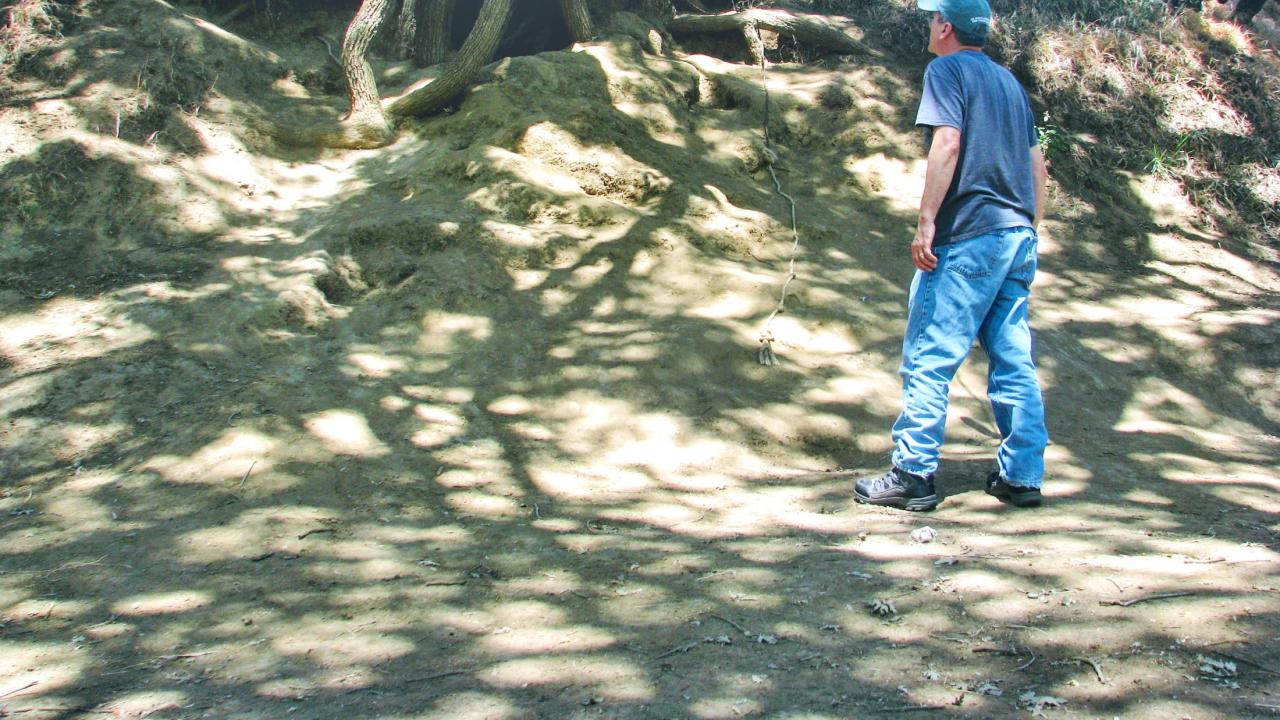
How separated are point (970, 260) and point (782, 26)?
5903mm

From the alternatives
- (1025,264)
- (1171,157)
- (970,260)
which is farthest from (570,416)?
(1171,157)

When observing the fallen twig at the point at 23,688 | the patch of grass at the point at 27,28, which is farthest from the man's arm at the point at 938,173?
the patch of grass at the point at 27,28

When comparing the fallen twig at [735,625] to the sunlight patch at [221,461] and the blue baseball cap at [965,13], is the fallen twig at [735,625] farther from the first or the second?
the blue baseball cap at [965,13]

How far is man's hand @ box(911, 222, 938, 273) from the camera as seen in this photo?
3318 mm

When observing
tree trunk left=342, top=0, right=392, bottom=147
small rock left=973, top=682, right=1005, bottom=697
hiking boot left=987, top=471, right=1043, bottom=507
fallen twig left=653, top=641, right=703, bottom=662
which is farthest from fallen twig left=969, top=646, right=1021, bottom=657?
tree trunk left=342, top=0, right=392, bottom=147

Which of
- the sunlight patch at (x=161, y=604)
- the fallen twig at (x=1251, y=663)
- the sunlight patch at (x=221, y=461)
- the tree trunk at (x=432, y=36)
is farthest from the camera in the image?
the tree trunk at (x=432, y=36)

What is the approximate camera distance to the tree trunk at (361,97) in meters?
6.76

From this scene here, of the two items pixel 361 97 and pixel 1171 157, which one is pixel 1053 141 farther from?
pixel 361 97

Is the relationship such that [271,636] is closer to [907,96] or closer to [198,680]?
[198,680]

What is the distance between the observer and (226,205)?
5.96 m

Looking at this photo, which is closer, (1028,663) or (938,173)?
(1028,663)

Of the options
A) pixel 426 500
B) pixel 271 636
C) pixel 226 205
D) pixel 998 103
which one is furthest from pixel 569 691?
pixel 226 205

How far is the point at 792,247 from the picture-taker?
6199 millimetres

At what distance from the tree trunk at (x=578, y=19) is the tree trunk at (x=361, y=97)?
180 cm
